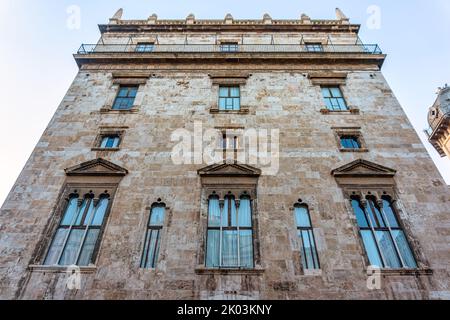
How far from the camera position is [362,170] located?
11656 mm

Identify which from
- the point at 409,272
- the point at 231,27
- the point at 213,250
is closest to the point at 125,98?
the point at 231,27

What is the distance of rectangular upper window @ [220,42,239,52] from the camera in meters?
18.7

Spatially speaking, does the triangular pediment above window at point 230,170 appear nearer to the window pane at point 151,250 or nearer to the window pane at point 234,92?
the window pane at point 151,250

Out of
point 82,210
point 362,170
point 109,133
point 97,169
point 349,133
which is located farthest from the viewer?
point 109,133

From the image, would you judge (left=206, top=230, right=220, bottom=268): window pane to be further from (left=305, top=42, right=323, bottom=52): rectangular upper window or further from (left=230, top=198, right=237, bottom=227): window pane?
(left=305, top=42, right=323, bottom=52): rectangular upper window

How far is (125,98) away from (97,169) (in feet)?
17.0

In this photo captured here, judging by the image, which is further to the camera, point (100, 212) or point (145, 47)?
point (145, 47)

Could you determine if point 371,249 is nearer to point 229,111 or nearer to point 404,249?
point 404,249

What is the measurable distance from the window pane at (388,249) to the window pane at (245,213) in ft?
15.1

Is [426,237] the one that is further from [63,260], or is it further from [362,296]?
[63,260]

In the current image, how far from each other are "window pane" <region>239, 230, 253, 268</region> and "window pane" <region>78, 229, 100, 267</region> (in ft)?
16.8

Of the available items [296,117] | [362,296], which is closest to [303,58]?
[296,117]

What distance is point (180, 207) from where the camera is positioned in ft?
35.1
